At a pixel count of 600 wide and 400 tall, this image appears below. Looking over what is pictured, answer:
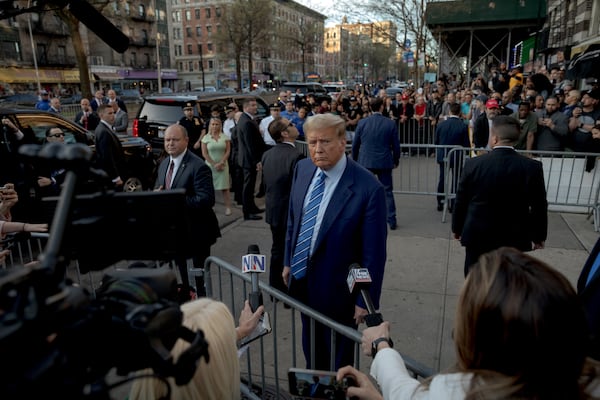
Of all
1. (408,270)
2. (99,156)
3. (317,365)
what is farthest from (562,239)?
(99,156)

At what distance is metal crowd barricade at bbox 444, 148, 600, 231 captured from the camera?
686 cm

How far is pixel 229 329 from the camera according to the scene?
61.5 inches

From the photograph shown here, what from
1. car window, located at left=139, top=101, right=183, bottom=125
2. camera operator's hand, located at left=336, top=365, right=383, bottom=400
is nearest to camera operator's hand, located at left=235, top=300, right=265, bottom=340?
camera operator's hand, located at left=336, top=365, right=383, bottom=400

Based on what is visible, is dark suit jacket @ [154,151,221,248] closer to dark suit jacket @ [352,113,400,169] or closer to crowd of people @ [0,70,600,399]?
crowd of people @ [0,70,600,399]

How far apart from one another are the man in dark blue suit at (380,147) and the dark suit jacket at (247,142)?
1794mm

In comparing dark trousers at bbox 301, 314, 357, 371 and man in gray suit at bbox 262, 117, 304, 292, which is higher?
man in gray suit at bbox 262, 117, 304, 292

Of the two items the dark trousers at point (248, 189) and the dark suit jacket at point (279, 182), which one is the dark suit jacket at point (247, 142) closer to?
the dark trousers at point (248, 189)

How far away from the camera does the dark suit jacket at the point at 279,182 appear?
4.59 meters

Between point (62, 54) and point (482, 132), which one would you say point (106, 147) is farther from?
point (62, 54)

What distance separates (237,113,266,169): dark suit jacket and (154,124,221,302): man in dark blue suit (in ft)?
10.1

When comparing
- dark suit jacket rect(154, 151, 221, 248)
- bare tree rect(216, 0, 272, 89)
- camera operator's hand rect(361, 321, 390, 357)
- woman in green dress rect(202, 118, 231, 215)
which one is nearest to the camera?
camera operator's hand rect(361, 321, 390, 357)

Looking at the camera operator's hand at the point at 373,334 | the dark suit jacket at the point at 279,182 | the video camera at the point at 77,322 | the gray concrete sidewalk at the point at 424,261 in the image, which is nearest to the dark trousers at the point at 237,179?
the gray concrete sidewalk at the point at 424,261

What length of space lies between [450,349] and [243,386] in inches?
74.7

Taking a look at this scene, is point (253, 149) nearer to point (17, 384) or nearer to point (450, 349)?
point (450, 349)
